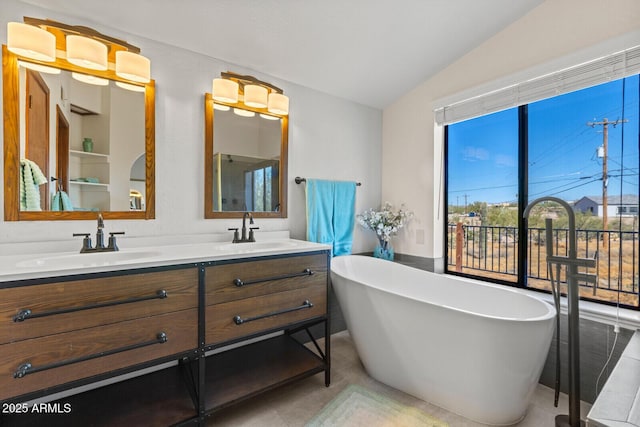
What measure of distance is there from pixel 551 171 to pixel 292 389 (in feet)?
7.72

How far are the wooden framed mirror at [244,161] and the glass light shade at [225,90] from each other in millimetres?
49

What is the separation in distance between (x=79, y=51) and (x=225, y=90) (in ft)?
2.54

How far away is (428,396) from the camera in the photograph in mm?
1680

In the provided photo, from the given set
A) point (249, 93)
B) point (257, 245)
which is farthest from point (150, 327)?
point (249, 93)

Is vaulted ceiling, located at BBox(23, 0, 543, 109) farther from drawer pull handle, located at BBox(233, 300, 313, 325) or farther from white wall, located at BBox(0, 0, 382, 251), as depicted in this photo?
drawer pull handle, located at BBox(233, 300, 313, 325)

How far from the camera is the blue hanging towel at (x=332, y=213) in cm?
246

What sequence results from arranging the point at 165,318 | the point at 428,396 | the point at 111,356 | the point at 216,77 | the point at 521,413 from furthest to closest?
the point at 216,77 < the point at 428,396 < the point at 521,413 < the point at 165,318 < the point at 111,356

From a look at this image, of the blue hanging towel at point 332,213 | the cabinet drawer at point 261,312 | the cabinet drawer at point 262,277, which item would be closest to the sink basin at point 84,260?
the cabinet drawer at point 262,277

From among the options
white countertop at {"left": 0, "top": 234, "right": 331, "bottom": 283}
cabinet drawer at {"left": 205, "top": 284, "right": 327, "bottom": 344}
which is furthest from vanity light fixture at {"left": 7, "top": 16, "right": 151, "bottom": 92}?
cabinet drawer at {"left": 205, "top": 284, "right": 327, "bottom": 344}

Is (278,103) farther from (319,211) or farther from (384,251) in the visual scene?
(384,251)

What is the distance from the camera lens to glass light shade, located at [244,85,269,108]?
212 centimetres

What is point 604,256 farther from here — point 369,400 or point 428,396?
point 369,400

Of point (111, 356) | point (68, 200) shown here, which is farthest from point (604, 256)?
point (68, 200)

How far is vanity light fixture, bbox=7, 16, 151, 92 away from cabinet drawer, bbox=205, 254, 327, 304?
1252 mm
